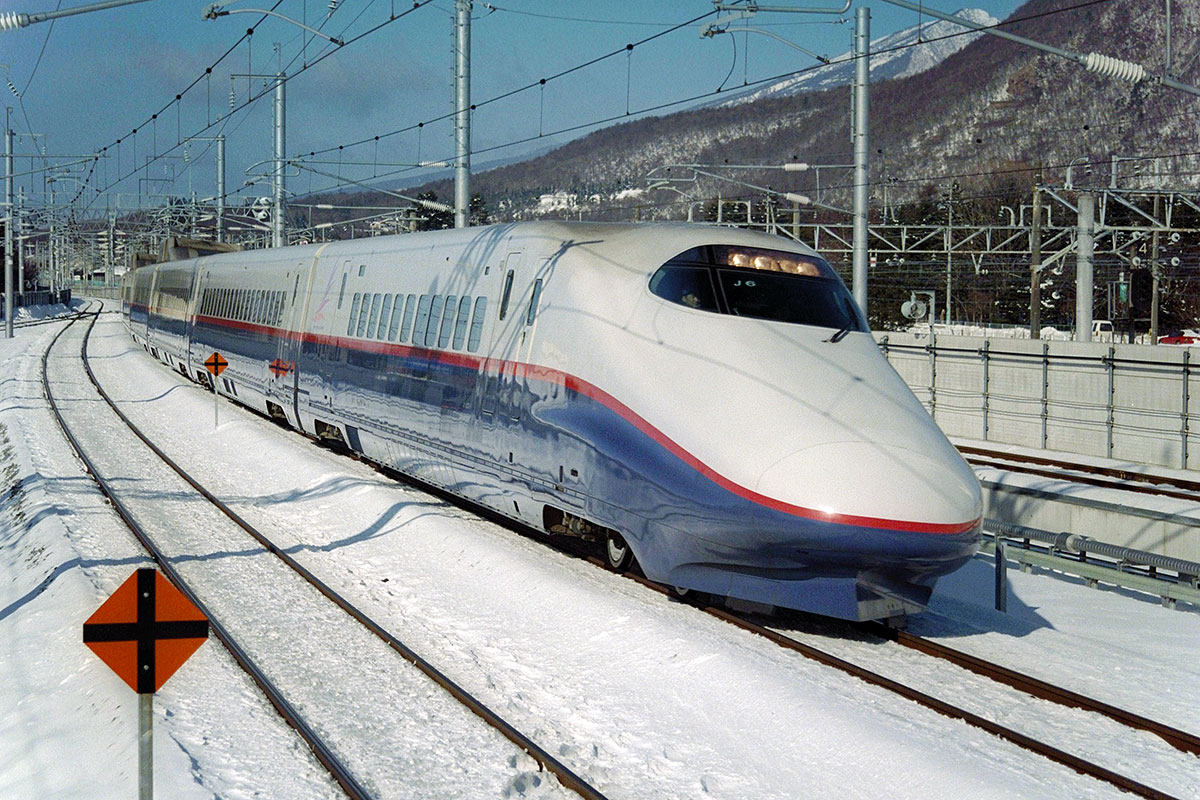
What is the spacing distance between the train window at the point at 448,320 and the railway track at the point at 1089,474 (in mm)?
11673

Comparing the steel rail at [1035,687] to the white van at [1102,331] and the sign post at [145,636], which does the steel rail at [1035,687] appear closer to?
the sign post at [145,636]

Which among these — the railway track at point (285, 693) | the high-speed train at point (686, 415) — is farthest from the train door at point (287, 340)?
the high-speed train at point (686, 415)

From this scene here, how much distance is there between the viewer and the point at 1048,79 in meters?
198

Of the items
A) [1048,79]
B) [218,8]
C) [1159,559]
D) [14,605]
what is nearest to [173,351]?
[218,8]

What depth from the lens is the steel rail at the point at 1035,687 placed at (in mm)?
7109

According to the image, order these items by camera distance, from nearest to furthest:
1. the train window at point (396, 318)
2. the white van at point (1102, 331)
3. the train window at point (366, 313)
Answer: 1. the train window at point (396, 318)
2. the train window at point (366, 313)
3. the white van at point (1102, 331)

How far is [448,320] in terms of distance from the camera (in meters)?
13.3

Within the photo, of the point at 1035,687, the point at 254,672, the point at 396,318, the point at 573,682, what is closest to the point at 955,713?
the point at 1035,687

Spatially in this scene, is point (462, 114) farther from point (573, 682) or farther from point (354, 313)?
point (573, 682)

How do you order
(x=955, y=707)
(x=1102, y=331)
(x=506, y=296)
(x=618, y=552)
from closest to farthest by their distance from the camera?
(x=955, y=707)
(x=618, y=552)
(x=506, y=296)
(x=1102, y=331)

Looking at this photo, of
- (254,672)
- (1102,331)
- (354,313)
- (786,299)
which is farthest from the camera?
(1102,331)

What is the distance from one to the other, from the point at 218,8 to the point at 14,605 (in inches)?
542

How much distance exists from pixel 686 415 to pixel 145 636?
435 centimetres

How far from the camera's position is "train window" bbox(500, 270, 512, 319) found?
11.9m
